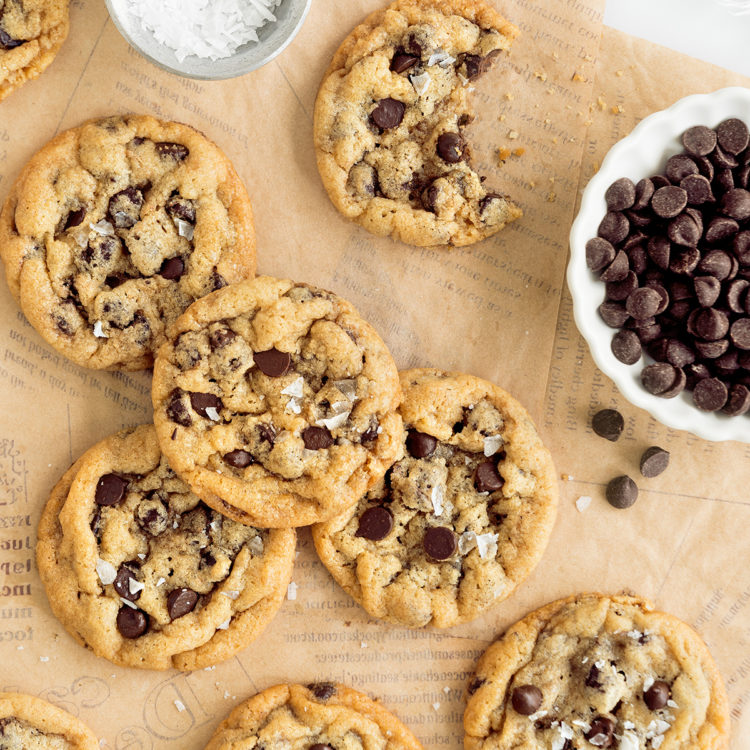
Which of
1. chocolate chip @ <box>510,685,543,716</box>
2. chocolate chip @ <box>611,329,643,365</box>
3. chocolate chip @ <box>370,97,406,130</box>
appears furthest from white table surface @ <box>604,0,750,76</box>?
chocolate chip @ <box>510,685,543,716</box>

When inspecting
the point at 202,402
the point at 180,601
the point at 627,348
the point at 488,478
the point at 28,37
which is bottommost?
the point at 488,478

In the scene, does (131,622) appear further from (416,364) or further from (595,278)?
(595,278)

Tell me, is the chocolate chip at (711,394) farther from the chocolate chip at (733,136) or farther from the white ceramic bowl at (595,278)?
the chocolate chip at (733,136)

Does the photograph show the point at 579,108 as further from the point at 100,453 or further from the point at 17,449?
the point at 17,449

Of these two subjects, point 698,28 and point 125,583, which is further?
point 698,28

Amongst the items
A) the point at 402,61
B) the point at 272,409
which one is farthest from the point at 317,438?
the point at 402,61

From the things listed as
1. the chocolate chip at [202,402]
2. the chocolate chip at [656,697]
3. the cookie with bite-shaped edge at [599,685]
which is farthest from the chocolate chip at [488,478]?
the chocolate chip at [202,402]

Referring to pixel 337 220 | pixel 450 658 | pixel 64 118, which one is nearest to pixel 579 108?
pixel 337 220

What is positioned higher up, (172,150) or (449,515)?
(172,150)
